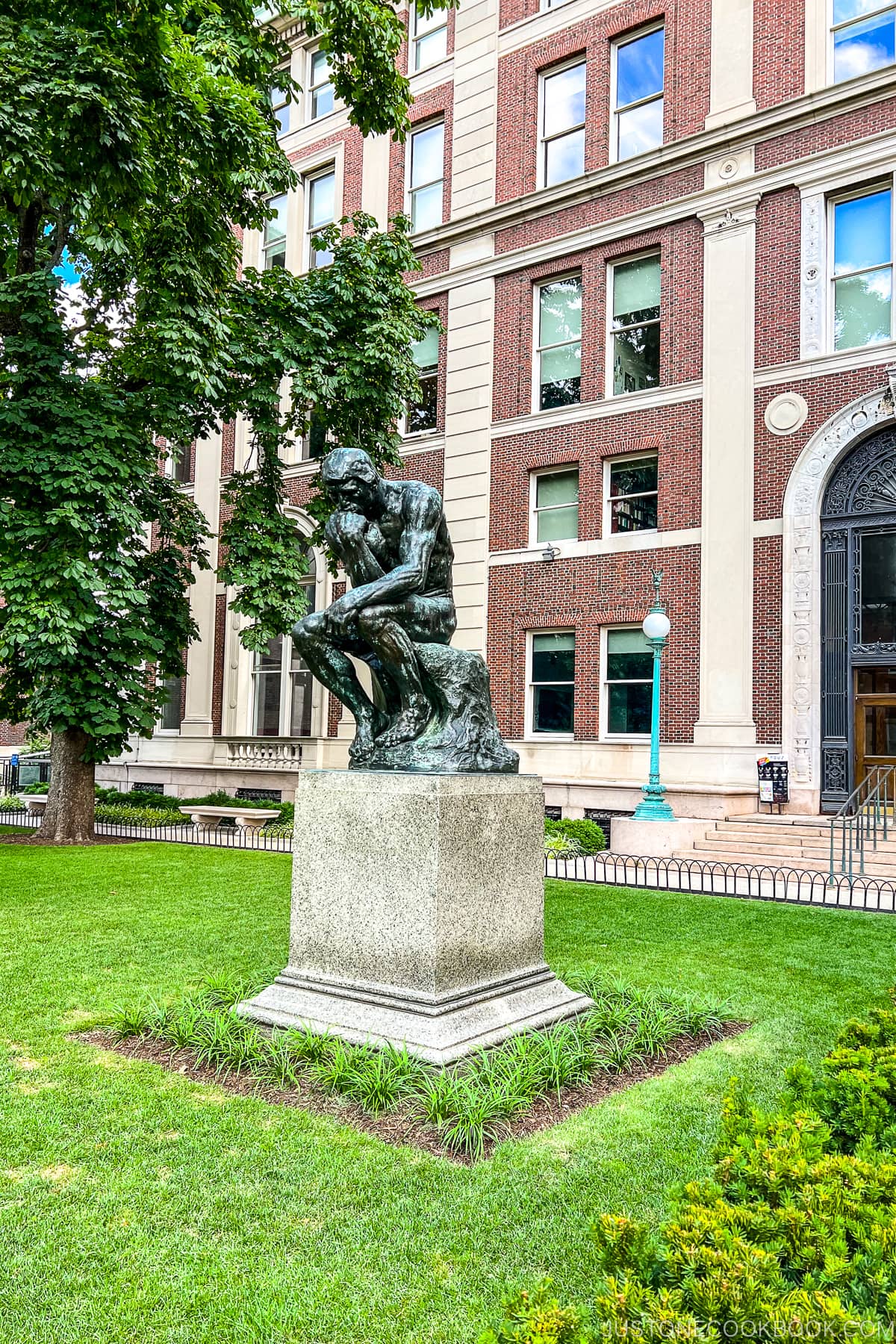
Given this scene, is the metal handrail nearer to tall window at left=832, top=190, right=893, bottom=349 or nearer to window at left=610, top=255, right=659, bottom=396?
tall window at left=832, top=190, right=893, bottom=349

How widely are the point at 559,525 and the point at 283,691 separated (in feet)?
30.4

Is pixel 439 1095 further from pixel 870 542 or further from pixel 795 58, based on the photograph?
pixel 795 58

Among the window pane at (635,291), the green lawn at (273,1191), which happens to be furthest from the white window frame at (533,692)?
the green lawn at (273,1191)

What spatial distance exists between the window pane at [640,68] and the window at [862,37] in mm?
3824

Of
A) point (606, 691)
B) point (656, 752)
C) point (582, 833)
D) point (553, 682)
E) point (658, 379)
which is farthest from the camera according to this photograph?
point (553, 682)

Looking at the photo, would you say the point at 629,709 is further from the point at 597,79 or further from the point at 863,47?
the point at 597,79

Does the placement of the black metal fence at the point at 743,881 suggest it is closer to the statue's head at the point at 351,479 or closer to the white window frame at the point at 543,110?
the statue's head at the point at 351,479

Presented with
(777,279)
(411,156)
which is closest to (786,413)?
(777,279)

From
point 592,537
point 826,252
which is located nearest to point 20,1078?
point 592,537

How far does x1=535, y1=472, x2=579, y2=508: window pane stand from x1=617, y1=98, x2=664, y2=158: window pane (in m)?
6.88

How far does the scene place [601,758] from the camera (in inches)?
778

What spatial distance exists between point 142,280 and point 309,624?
33.6 feet

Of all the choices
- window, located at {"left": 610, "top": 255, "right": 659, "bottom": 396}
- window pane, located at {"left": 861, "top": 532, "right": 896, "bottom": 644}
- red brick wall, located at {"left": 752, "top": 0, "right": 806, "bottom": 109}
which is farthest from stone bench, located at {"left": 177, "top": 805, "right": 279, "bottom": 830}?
red brick wall, located at {"left": 752, "top": 0, "right": 806, "bottom": 109}

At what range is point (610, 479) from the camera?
20.7 metres
